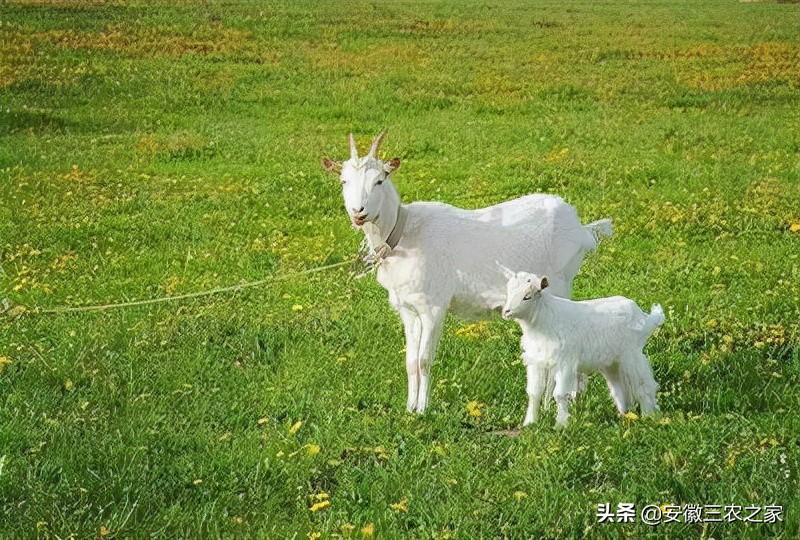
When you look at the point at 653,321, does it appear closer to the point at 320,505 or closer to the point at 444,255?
the point at 444,255

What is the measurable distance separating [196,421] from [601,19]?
2505 centimetres

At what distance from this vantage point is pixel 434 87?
894 inches

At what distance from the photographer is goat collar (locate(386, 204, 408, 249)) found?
743 centimetres

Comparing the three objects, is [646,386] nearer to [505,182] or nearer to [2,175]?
[505,182]

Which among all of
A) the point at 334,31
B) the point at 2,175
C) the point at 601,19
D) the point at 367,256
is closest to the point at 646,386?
the point at 367,256

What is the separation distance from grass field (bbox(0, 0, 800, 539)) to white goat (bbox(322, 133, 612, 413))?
620 millimetres

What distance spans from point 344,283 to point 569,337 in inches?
175

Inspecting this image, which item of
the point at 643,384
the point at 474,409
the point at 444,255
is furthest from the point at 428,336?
the point at 643,384

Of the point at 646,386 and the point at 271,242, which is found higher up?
the point at 646,386

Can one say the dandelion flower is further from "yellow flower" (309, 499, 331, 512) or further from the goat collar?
"yellow flower" (309, 499, 331, 512)

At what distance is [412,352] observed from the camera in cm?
756

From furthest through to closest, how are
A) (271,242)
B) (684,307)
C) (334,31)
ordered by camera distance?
1. (334,31)
2. (271,242)
3. (684,307)

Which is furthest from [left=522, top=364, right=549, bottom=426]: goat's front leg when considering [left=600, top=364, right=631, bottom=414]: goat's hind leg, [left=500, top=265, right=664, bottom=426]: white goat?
[left=600, top=364, right=631, bottom=414]: goat's hind leg

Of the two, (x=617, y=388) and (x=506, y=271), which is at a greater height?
(x=506, y=271)
